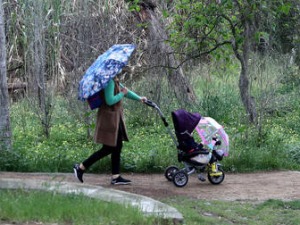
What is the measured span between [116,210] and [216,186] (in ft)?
10.7

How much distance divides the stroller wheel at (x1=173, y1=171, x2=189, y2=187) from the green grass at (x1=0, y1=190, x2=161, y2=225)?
2526mm

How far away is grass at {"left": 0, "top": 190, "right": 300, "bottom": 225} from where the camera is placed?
6.01 metres

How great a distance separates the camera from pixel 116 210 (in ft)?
20.8

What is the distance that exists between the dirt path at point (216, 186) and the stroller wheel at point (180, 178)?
0.23 feet

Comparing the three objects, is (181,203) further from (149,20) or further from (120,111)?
(149,20)

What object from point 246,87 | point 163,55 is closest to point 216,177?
point 246,87

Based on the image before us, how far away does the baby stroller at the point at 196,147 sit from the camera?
29.2 ft

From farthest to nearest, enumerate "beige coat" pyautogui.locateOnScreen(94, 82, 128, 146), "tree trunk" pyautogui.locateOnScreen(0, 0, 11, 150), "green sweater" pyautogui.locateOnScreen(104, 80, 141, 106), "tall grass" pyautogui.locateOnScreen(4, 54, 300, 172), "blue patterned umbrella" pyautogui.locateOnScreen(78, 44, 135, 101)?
"tall grass" pyautogui.locateOnScreen(4, 54, 300, 172), "tree trunk" pyautogui.locateOnScreen(0, 0, 11, 150), "beige coat" pyautogui.locateOnScreen(94, 82, 128, 146), "green sweater" pyautogui.locateOnScreen(104, 80, 141, 106), "blue patterned umbrella" pyautogui.locateOnScreen(78, 44, 135, 101)

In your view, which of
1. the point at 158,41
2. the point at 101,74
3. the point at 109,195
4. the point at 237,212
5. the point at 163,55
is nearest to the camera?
the point at 109,195

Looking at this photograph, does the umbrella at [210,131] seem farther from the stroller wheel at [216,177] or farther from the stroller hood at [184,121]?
the stroller wheel at [216,177]

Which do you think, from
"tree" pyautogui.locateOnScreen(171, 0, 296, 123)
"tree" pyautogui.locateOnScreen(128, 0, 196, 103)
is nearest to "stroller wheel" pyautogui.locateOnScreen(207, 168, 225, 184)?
"tree" pyautogui.locateOnScreen(171, 0, 296, 123)

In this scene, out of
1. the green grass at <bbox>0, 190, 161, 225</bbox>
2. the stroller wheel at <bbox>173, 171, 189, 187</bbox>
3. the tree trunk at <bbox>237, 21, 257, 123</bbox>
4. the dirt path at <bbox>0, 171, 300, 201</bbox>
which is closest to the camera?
the green grass at <bbox>0, 190, 161, 225</bbox>

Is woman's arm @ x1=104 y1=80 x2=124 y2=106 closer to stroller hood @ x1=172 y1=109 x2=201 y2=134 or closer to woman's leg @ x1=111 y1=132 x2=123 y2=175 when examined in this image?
woman's leg @ x1=111 y1=132 x2=123 y2=175

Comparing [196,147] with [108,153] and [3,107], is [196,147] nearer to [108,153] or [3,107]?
[108,153]
